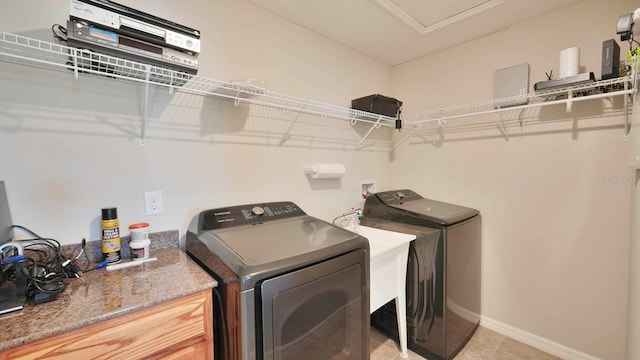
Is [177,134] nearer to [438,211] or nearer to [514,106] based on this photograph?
[438,211]

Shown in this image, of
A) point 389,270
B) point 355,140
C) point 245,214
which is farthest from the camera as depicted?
point 355,140

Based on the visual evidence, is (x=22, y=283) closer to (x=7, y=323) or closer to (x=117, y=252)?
(x=7, y=323)

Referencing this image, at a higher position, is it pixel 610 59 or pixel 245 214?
pixel 610 59

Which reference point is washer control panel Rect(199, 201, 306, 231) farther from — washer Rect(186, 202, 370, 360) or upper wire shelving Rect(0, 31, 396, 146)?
upper wire shelving Rect(0, 31, 396, 146)

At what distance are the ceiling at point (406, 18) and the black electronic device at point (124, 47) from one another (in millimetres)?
851

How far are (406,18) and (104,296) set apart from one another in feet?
7.37

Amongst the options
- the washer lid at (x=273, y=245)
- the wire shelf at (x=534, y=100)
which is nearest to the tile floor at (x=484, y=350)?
the washer lid at (x=273, y=245)

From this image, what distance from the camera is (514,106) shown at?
1916mm

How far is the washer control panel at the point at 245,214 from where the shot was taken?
1.37m

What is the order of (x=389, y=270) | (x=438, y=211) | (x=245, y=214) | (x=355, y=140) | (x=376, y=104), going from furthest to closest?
(x=355, y=140), (x=376, y=104), (x=438, y=211), (x=389, y=270), (x=245, y=214)

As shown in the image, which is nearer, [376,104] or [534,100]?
[534,100]

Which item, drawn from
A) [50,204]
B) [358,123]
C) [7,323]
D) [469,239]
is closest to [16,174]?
[50,204]

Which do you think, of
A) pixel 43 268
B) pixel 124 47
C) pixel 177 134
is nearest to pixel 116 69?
pixel 124 47

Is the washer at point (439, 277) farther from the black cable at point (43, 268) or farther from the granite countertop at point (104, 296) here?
the black cable at point (43, 268)
